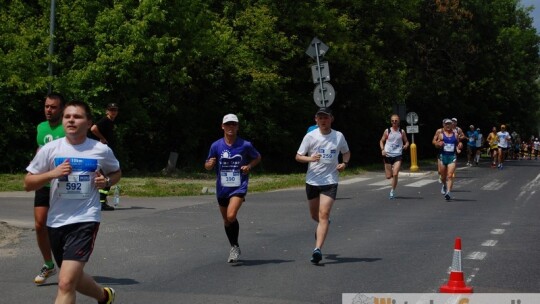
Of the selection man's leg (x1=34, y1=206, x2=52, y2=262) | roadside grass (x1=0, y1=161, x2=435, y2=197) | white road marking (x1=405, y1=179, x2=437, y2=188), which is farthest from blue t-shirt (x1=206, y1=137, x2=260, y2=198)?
white road marking (x1=405, y1=179, x2=437, y2=188)

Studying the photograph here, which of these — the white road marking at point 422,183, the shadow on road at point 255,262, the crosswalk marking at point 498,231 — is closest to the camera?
the shadow on road at point 255,262

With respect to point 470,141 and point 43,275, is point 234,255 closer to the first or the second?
point 43,275

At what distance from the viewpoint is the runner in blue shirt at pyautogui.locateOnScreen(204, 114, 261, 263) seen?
9445 mm

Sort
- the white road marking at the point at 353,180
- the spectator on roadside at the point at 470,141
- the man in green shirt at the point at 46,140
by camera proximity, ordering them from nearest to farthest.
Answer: the man in green shirt at the point at 46,140, the white road marking at the point at 353,180, the spectator on roadside at the point at 470,141

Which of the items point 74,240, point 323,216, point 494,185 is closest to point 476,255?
point 323,216

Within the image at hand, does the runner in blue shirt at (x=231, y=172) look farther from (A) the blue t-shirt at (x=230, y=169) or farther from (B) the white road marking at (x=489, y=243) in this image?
(B) the white road marking at (x=489, y=243)

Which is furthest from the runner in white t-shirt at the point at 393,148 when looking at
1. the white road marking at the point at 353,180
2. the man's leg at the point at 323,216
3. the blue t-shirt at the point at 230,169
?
the blue t-shirt at the point at 230,169

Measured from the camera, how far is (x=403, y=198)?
18.8m

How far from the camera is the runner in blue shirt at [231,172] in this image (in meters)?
9.45

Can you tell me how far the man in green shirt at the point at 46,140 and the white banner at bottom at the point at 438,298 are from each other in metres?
2.88

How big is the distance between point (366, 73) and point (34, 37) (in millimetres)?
17150

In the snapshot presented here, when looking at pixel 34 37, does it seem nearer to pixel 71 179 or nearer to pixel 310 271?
pixel 310 271

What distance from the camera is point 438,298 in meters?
7.27

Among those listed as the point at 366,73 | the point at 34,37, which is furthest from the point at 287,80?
the point at 34,37
